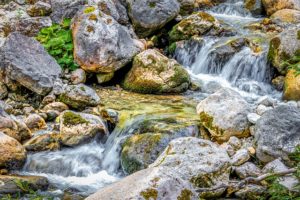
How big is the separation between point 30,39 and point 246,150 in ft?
18.9

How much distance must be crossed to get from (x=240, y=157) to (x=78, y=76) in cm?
494

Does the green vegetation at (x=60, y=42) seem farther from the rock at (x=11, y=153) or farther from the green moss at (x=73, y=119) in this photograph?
the rock at (x=11, y=153)

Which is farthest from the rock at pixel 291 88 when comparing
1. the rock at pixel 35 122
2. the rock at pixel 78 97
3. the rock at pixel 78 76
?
the rock at pixel 35 122

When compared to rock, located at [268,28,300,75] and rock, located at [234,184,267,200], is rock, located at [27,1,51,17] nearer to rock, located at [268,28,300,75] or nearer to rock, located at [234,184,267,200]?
rock, located at [268,28,300,75]

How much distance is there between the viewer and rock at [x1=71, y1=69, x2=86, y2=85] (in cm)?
968

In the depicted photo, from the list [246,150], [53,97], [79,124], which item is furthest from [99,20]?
[246,150]

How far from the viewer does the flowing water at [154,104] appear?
6.77 metres

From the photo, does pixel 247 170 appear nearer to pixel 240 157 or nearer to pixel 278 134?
pixel 240 157

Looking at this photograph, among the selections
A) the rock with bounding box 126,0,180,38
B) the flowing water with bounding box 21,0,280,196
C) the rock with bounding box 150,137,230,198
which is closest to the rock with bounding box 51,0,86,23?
the rock with bounding box 126,0,180,38

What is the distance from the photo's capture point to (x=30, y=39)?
31.3 feet

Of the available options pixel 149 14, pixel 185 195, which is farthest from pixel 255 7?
pixel 185 195

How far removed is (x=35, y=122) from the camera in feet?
25.1

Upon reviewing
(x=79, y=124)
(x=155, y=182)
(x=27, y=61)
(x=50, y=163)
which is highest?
(x=155, y=182)

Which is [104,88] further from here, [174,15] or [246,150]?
[246,150]
